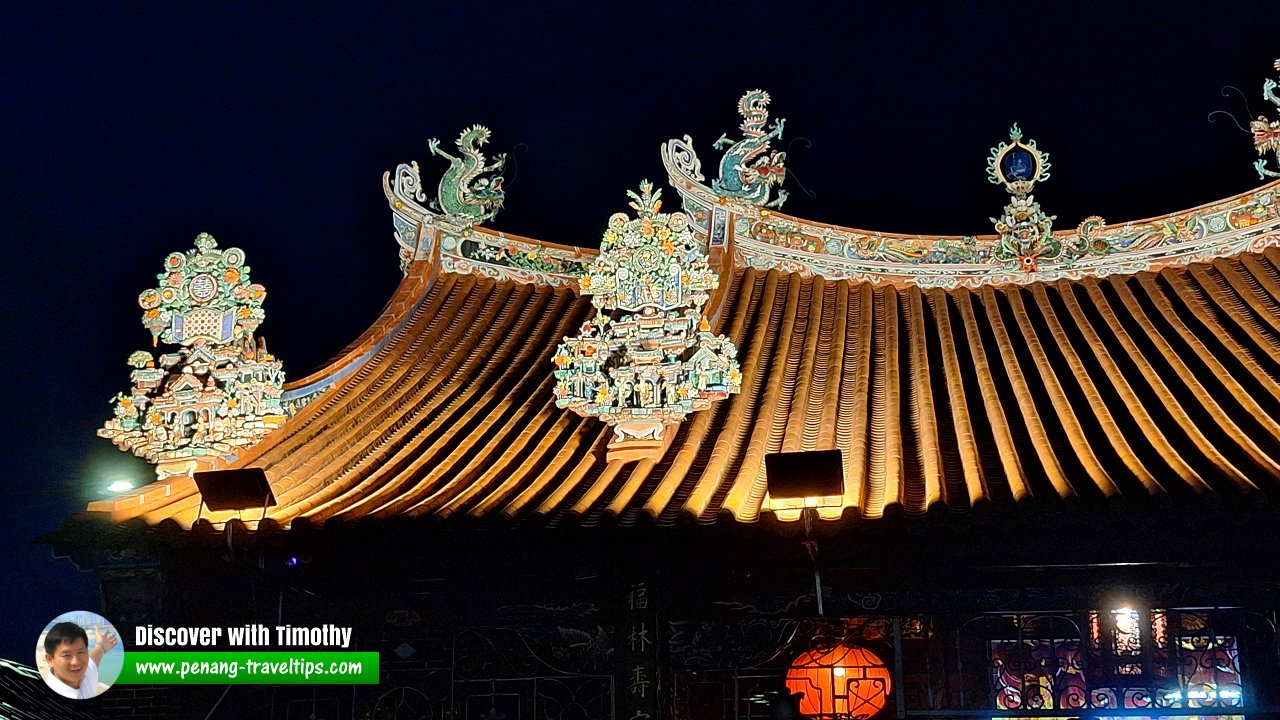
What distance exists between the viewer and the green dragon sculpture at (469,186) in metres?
9.84

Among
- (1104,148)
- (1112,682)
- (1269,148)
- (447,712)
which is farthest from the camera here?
(1104,148)

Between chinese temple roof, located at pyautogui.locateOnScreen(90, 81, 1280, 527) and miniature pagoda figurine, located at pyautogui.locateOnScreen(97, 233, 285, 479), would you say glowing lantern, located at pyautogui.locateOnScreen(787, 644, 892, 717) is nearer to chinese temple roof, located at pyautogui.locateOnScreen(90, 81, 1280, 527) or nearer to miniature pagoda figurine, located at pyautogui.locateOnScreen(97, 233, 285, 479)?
chinese temple roof, located at pyautogui.locateOnScreen(90, 81, 1280, 527)

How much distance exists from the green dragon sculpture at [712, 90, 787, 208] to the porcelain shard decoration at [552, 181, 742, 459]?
6.13 feet

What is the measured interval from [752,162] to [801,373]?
2003mm

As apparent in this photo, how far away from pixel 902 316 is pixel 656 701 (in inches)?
141

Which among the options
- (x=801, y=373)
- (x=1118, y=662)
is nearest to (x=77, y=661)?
(x=801, y=373)

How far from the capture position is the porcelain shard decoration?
24.1 feet

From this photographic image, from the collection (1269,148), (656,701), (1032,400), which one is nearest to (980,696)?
(1032,400)

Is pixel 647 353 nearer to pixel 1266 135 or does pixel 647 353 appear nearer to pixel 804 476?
pixel 804 476

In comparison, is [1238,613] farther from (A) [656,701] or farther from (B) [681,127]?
(B) [681,127]

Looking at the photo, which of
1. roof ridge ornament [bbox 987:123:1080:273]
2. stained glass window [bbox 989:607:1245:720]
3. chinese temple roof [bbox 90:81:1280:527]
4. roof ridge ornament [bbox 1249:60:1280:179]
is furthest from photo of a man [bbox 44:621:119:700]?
roof ridge ornament [bbox 1249:60:1280:179]

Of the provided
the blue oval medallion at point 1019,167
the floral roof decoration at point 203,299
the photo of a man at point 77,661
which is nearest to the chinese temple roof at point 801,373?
the blue oval medallion at point 1019,167

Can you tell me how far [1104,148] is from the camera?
1262cm

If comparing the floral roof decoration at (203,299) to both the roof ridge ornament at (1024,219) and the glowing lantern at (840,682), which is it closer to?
the glowing lantern at (840,682)
